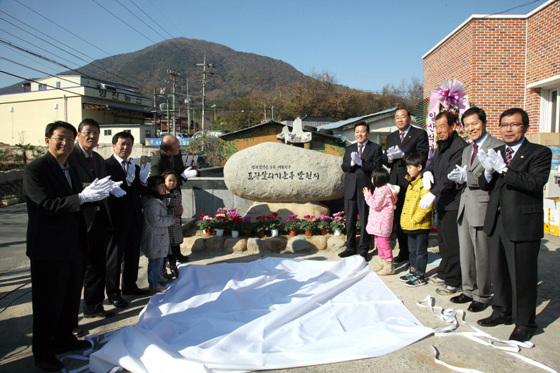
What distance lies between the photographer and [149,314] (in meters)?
3.29

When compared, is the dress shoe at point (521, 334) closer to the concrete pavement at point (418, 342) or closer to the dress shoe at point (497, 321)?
the concrete pavement at point (418, 342)

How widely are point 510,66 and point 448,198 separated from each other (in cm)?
991

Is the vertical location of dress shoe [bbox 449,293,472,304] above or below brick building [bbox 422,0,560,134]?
below

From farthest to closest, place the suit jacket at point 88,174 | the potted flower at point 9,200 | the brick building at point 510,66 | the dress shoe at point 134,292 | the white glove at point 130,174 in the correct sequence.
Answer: the potted flower at point 9,200 < the brick building at point 510,66 < the dress shoe at point 134,292 < the white glove at point 130,174 < the suit jacket at point 88,174

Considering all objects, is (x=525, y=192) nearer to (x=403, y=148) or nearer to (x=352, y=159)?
(x=403, y=148)

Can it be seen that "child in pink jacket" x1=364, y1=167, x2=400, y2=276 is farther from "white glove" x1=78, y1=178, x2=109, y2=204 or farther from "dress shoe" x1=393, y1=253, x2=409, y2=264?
"white glove" x1=78, y1=178, x2=109, y2=204

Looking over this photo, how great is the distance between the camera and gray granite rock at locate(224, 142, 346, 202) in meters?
5.91

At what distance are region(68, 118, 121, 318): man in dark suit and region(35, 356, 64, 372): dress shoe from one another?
0.81m

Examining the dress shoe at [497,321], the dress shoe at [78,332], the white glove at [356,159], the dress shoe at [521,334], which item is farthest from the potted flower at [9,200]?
the dress shoe at [521,334]

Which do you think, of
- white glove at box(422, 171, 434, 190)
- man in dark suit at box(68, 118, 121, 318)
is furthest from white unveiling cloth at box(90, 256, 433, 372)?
white glove at box(422, 171, 434, 190)

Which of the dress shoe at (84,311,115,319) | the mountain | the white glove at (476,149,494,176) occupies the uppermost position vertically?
the mountain

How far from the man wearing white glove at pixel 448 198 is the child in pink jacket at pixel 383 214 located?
551 mm

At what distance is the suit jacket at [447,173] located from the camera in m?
3.80

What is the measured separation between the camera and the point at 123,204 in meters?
3.73
